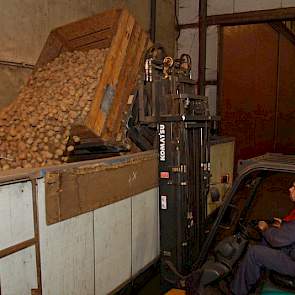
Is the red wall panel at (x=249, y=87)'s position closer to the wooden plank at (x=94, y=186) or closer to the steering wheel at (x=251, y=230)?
the steering wheel at (x=251, y=230)

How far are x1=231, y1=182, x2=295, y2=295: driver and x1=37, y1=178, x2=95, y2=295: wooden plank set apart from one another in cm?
112

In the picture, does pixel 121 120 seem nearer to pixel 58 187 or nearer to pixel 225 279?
pixel 58 187

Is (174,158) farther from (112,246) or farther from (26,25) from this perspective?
(26,25)

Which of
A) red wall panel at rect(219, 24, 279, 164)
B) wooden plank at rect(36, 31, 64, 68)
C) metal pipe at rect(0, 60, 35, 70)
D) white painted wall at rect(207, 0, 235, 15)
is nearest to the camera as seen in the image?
metal pipe at rect(0, 60, 35, 70)

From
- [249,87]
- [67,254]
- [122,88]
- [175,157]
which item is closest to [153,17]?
[122,88]

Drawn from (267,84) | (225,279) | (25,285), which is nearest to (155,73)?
(225,279)

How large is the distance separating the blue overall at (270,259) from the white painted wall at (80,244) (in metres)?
0.97

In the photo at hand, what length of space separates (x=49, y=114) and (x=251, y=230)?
214cm

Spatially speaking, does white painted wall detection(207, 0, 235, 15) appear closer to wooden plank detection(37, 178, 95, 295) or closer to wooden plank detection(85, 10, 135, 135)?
wooden plank detection(85, 10, 135, 135)

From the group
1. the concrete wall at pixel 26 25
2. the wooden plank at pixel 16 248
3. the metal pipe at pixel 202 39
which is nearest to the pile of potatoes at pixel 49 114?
the concrete wall at pixel 26 25

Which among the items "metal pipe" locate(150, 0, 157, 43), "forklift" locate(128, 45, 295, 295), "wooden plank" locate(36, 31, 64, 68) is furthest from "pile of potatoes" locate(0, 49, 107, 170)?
"metal pipe" locate(150, 0, 157, 43)

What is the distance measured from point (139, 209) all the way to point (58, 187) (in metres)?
1.14

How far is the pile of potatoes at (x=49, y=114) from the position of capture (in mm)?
3057

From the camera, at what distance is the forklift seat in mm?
2502
